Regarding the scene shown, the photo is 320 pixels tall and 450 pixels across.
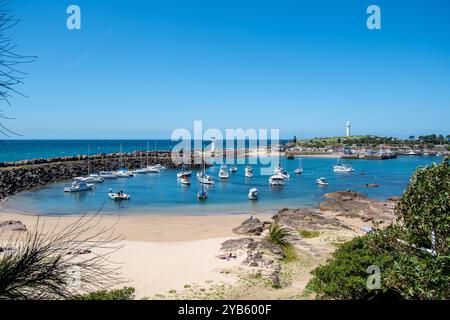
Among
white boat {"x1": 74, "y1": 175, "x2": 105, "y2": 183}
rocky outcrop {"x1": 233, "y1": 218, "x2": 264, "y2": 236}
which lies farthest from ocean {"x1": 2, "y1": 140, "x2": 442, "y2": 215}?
rocky outcrop {"x1": 233, "y1": 218, "x2": 264, "y2": 236}

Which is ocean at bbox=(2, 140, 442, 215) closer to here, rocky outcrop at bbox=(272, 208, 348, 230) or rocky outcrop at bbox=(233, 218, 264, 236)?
rocky outcrop at bbox=(272, 208, 348, 230)

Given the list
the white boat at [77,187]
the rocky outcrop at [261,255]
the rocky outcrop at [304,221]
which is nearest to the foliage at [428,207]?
the rocky outcrop at [261,255]

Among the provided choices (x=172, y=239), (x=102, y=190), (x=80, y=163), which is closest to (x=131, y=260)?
(x=172, y=239)

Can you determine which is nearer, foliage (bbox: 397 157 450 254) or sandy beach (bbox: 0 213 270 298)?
foliage (bbox: 397 157 450 254)

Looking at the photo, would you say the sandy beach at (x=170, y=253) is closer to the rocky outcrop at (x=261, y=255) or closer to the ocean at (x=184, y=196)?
the rocky outcrop at (x=261, y=255)

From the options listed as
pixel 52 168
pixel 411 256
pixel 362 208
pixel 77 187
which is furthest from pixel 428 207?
pixel 52 168
